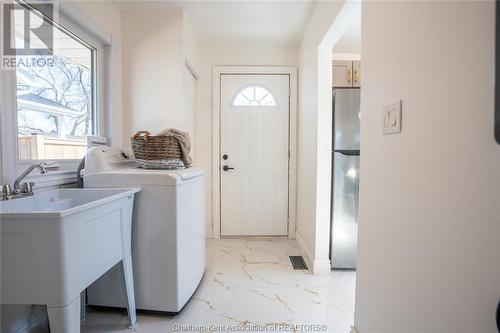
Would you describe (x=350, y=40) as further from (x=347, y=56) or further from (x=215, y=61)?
(x=215, y=61)

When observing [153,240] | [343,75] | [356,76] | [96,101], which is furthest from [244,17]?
[153,240]

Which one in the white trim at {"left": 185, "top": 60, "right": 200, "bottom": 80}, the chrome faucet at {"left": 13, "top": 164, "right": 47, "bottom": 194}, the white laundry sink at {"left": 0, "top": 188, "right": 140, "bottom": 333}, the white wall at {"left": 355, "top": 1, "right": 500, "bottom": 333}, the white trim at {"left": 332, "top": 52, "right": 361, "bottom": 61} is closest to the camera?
the white wall at {"left": 355, "top": 1, "right": 500, "bottom": 333}

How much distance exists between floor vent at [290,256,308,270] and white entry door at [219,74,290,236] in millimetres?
644

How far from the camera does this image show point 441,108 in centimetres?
74

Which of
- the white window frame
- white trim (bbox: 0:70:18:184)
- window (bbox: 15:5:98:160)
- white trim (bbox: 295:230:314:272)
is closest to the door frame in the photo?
white trim (bbox: 295:230:314:272)

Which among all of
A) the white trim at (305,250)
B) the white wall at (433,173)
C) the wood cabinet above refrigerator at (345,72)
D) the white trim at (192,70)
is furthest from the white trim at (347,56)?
the white trim at (305,250)

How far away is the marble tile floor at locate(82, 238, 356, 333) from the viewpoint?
1548mm

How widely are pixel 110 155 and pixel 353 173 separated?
1938 mm

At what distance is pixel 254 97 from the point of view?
318 cm

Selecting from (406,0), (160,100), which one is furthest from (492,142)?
(160,100)

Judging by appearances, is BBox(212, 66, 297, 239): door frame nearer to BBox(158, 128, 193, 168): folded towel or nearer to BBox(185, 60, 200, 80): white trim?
BBox(185, 60, 200, 80): white trim

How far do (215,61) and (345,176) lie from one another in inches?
81.3

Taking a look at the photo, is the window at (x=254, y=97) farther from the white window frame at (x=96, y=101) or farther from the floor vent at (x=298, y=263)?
the floor vent at (x=298, y=263)

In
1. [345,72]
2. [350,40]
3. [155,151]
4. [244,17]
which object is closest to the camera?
[155,151]
